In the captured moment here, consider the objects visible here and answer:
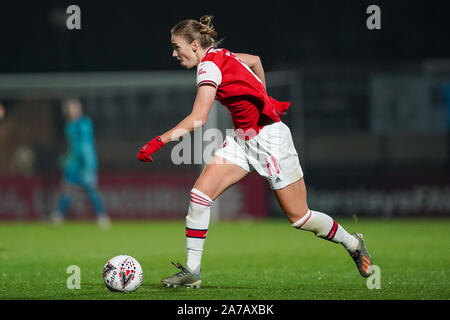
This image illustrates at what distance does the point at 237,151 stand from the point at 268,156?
0.25 meters

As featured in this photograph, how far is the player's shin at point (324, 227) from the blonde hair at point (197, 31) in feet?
5.26

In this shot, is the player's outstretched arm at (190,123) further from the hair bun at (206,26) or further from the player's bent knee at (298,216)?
the player's bent knee at (298,216)

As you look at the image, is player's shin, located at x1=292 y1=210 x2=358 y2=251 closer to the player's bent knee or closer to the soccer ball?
the player's bent knee

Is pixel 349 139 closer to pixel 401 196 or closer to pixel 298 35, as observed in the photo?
pixel 401 196

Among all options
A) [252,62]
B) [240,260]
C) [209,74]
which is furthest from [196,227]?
[240,260]

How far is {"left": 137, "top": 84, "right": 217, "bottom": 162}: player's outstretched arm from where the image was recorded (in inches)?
233

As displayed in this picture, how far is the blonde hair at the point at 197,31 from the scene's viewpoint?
6488 millimetres

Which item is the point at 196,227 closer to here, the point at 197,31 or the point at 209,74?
the point at 209,74

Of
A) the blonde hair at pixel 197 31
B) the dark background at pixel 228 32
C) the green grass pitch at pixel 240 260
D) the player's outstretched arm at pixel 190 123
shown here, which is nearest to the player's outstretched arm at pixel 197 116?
the player's outstretched arm at pixel 190 123

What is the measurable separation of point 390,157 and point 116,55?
1148 centimetres

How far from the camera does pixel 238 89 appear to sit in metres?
6.48

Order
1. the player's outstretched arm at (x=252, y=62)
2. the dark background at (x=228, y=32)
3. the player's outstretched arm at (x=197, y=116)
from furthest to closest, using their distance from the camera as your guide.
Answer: the dark background at (x=228, y=32) → the player's outstretched arm at (x=252, y=62) → the player's outstretched arm at (x=197, y=116)

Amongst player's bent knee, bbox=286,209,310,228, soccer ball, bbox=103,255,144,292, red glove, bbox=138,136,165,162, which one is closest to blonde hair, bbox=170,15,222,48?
red glove, bbox=138,136,165,162

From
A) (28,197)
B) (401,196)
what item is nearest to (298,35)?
(401,196)
